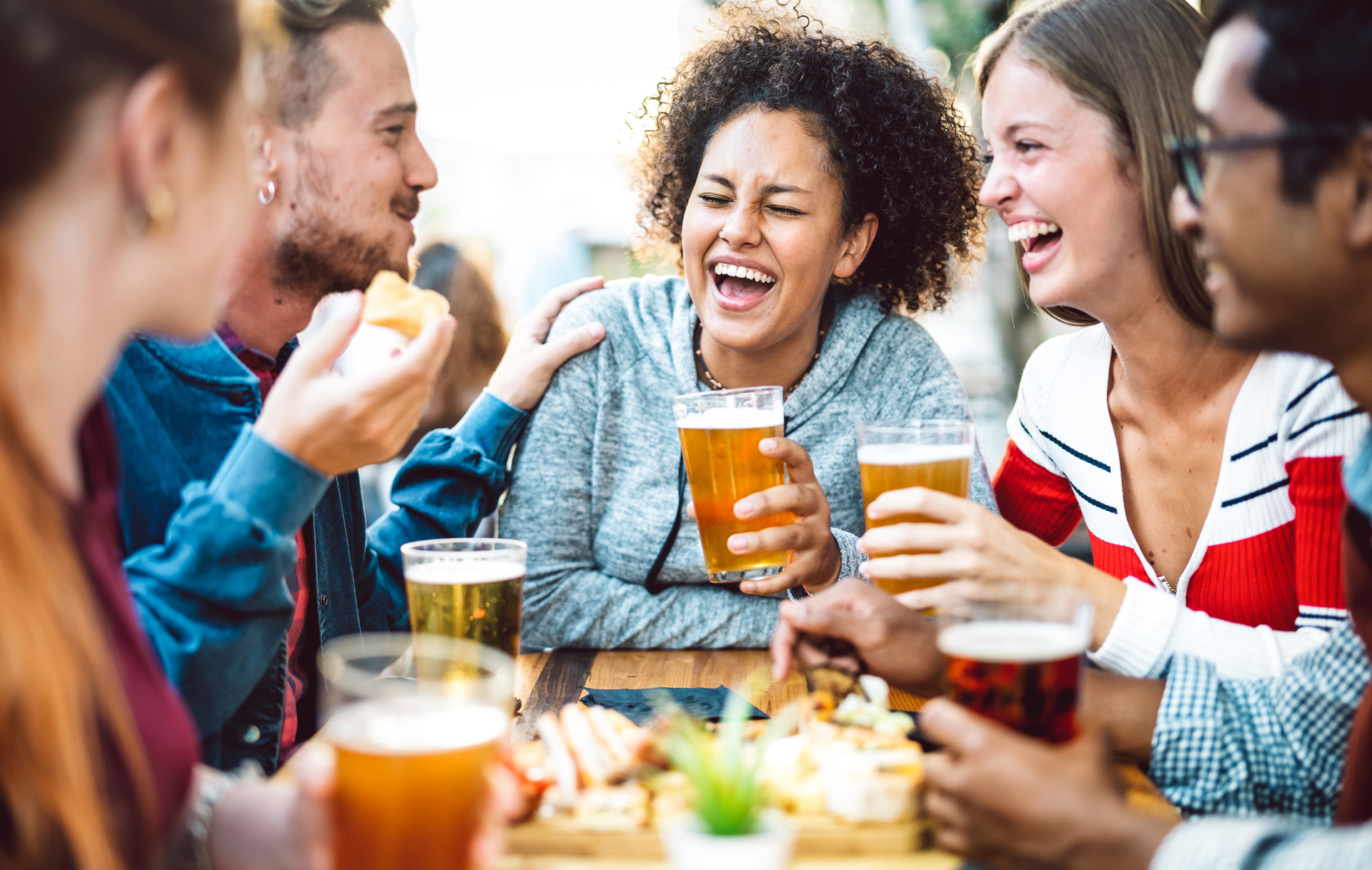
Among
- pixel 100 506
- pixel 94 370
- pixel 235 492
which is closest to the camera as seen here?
pixel 94 370

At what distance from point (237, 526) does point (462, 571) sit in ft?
1.27

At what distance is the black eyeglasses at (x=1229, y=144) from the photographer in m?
1.37

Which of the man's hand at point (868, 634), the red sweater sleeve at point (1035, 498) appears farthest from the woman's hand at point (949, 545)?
the red sweater sleeve at point (1035, 498)

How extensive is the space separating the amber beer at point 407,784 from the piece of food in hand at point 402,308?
119 centimetres

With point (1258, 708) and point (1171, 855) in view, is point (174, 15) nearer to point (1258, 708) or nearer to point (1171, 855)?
point (1171, 855)

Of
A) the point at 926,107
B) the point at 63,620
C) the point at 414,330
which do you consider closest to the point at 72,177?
the point at 63,620

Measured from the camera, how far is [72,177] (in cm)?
104

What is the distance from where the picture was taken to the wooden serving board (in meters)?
1.31

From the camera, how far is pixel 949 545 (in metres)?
1.77

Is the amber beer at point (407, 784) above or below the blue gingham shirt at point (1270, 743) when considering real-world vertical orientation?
above

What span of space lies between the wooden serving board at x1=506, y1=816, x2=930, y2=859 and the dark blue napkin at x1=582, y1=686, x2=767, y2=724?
429 mm

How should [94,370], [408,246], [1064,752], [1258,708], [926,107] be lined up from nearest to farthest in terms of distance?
1. [94,370]
2. [1064,752]
3. [1258,708]
4. [408,246]
5. [926,107]

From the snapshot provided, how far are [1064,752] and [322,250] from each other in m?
1.87

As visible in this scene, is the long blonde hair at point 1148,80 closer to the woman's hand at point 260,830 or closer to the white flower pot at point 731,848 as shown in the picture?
the white flower pot at point 731,848
